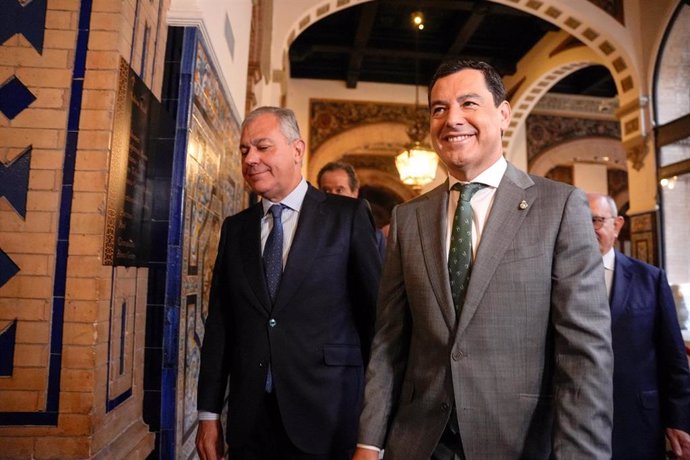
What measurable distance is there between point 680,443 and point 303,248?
5.79 feet

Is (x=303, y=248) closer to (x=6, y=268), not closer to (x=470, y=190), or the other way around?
(x=470, y=190)

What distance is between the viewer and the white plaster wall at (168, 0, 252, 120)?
93.8 inches

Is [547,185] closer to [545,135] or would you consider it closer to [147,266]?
[147,266]

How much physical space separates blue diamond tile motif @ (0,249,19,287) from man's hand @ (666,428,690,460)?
255cm

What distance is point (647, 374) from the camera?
210 centimetres

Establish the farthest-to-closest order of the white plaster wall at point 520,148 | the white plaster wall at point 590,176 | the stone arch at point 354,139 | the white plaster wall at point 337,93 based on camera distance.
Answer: the white plaster wall at point 590,176
the white plaster wall at point 520,148
the white plaster wall at point 337,93
the stone arch at point 354,139

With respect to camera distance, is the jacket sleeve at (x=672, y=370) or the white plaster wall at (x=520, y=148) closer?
the jacket sleeve at (x=672, y=370)

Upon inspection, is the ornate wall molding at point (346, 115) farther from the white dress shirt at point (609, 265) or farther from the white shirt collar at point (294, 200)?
the white shirt collar at point (294, 200)

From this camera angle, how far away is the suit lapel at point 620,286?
2156mm

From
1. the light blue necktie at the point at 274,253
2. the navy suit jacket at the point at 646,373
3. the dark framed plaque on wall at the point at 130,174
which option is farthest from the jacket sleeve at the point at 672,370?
the dark framed plaque on wall at the point at 130,174

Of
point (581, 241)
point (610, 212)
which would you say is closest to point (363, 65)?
point (610, 212)

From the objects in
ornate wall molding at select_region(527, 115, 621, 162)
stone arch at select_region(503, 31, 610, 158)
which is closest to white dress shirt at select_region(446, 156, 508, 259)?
stone arch at select_region(503, 31, 610, 158)

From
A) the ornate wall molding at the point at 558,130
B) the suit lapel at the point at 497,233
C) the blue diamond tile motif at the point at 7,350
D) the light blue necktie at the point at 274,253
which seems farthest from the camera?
the ornate wall molding at the point at 558,130

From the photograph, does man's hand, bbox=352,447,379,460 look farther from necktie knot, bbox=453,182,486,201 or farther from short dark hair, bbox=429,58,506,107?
short dark hair, bbox=429,58,506,107
